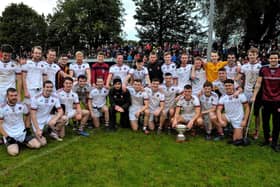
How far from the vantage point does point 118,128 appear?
8.79 m

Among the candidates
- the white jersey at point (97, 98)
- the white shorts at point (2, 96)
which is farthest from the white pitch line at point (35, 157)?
the white shorts at point (2, 96)

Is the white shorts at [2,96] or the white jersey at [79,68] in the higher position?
the white jersey at [79,68]

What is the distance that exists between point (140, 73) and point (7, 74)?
3.49 metres

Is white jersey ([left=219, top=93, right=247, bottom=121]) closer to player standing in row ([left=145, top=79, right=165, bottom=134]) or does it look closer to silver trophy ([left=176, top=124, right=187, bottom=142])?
silver trophy ([left=176, top=124, right=187, bottom=142])

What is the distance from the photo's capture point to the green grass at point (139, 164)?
5320mm

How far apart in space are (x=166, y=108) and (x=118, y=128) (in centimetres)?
139

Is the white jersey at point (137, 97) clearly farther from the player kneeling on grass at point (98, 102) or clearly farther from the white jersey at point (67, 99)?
the white jersey at point (67, 99)

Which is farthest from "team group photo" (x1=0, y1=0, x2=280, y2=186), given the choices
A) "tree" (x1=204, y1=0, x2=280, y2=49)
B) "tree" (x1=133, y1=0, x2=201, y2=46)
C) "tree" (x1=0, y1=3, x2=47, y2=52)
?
"tree" (x1=0, y1=3, x2=47, y2=52)

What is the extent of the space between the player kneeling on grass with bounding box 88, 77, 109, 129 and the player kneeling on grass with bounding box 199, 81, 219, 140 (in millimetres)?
2430

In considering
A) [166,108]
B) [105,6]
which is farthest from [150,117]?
[105,6]

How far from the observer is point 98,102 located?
28.6 ft

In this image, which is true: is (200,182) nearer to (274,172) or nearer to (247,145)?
(274,172)

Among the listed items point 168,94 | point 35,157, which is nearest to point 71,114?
point 35,157

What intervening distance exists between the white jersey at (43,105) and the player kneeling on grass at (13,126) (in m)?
0.46
